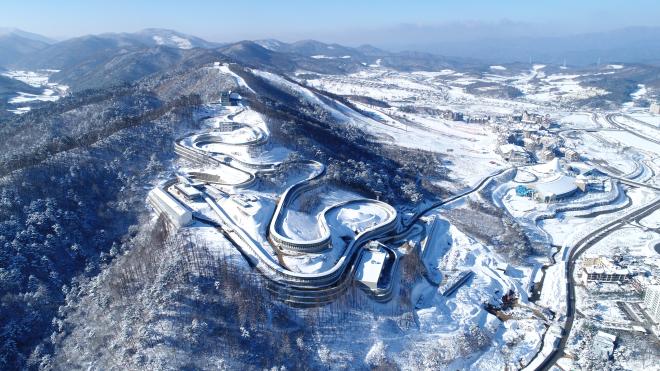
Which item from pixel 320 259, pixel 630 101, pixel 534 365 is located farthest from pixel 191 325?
pixel 630 101

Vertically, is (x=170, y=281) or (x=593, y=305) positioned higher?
(x=170, y=281)

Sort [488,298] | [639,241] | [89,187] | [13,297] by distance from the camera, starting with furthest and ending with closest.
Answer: [639,241]
[89,187]
[488,298]
[13,297]

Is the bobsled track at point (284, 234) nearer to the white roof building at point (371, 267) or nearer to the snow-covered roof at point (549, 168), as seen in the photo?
the white roof building at point (371, 267)

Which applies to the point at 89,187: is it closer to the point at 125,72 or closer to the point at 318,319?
the point at 318,319

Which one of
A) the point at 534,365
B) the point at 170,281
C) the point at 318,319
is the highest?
the point at 170,281

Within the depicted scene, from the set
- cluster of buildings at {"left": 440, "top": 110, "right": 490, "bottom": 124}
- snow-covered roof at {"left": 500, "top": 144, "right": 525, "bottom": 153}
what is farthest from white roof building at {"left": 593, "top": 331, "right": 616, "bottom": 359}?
cluster of buildings at {"left": 440, "top": 110, "right": 490, "bottom": 124}

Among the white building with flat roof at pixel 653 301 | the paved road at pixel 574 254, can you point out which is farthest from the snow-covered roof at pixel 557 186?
the white building with flat roof at pixel 653 301

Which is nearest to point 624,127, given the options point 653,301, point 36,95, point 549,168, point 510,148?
point 510,148
